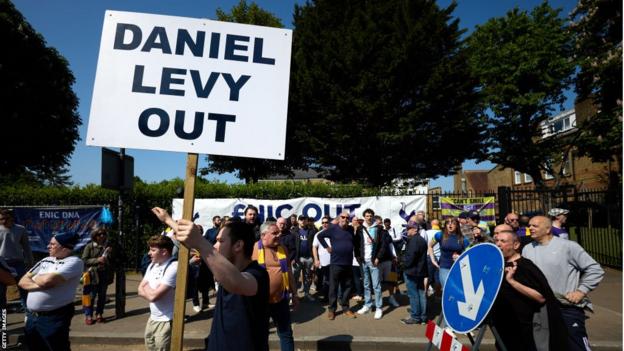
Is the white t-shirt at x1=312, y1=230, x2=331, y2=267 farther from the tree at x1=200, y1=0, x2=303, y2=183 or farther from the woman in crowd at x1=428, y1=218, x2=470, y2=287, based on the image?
the tree at x1=200, y1=0, x2=303, y2=183

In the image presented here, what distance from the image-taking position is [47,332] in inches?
133

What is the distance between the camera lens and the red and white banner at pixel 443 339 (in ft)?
8.82

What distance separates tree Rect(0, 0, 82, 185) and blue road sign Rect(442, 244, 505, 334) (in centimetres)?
2380

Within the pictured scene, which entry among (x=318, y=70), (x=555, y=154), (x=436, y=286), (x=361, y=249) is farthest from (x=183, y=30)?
(x=555, y=154)

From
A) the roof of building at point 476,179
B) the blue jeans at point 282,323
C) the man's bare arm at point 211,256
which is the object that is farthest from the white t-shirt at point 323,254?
the roof of building at point 476,179

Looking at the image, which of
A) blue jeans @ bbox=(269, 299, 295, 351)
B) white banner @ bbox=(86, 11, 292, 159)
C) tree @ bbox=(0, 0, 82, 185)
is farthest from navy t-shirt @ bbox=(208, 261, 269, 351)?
tree @ bbox=(0, 0, 82, 185)

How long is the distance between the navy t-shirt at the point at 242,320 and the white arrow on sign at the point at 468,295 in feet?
4.88

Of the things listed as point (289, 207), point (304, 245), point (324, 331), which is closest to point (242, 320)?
point (324, 331)

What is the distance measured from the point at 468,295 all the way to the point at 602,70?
19.2 m

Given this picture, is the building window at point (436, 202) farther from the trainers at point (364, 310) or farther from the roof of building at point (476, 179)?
the roof of building at point (476, 179)

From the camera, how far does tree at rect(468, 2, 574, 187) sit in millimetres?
23297

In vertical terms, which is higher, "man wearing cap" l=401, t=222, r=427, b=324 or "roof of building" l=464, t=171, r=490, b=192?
"roof of building" l=464, t=171, r=490, b=192

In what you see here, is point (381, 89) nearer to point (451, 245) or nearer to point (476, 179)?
point (451, 245)

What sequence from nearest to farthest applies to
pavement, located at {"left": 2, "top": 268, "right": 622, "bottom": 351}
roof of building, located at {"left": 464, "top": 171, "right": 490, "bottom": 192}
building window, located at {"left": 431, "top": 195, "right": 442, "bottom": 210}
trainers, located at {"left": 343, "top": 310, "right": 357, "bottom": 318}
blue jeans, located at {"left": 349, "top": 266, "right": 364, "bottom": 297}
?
pavement, located at {"left": 2, "top": 268, "right": 622, "bottom": 351}
trainers, located at {"left": 343, "top": 310, "right": 357, "bottom": 318}
blue jeans, located at {"left": 349, "top": 266, "right": 364, "bottom": 297}
building window, located at {"left": 431, "top": 195, "right": 442, "bottom": 210}
roof of building, located at {"left": 464, "top": 171, "right": 490, "bottom": 192}
